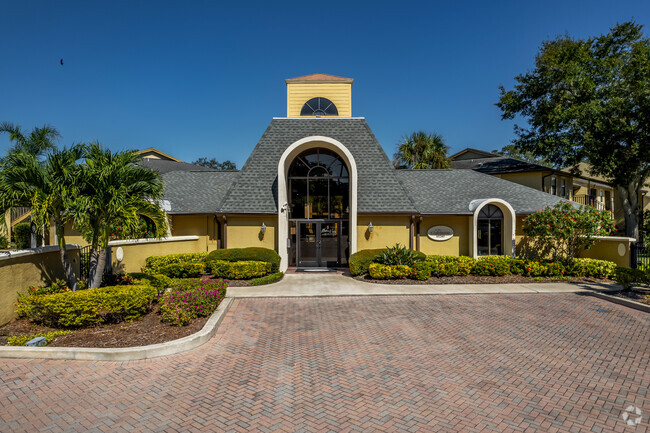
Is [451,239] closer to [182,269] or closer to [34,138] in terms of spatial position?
[182,269]

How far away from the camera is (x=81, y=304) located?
8242 mm

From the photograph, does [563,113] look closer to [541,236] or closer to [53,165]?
[541,236]

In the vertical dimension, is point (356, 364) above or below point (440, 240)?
below

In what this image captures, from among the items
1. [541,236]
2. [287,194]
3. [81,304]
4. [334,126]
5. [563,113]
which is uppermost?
[563,113]

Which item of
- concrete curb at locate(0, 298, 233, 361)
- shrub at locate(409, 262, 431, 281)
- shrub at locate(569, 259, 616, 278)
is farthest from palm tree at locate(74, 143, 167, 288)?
shrub at locate(569, 259, 616, 278)

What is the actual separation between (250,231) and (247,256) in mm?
2335

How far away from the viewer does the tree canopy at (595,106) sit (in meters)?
24.6

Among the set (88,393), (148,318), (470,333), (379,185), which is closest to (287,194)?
(379,185)

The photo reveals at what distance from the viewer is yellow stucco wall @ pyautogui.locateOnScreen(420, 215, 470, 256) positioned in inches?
732

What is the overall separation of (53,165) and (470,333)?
38.0 ft

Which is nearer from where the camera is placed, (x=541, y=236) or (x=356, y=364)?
(x=356, y=364)

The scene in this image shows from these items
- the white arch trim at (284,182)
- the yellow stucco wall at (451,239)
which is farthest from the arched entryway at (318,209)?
the yellow stucco wall at (451,239)

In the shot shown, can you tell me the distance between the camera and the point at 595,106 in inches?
987

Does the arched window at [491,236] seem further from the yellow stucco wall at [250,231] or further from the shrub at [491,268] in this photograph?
the yellow stucco wall at [250,231]
